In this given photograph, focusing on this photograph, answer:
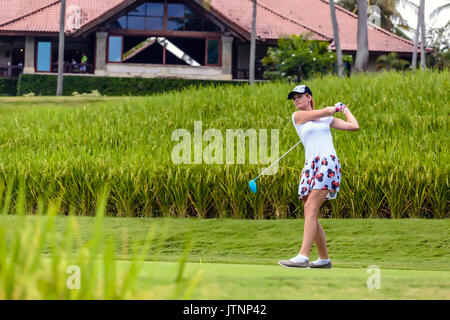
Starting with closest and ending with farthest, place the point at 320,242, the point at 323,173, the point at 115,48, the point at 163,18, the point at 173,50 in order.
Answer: the point at 323,173
the point at 320,242
the point at 115,48
the point at 163,18
the point at 173,50

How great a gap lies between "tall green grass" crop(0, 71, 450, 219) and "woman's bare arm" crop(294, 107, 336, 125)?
15.7 ft

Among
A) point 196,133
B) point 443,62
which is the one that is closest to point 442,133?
point 196,133

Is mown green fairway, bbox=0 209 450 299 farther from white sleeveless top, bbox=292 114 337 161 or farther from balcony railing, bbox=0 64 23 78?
balcony railing, bbox=0 64 23 78

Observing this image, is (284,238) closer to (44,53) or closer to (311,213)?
(311,213)

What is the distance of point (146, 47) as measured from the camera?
37.3 metres

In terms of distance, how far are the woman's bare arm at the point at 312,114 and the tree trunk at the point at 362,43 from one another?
21767 mm

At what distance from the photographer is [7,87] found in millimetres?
36094

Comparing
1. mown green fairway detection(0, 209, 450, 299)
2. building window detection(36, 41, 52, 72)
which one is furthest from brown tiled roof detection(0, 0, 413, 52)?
mown green fairway detection(0, 209, 450, 299)

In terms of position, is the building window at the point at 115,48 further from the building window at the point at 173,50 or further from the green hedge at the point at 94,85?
the green hedge at the point at 94,85

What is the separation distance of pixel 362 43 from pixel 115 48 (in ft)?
47.0

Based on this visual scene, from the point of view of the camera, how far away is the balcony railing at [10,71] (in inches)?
1441

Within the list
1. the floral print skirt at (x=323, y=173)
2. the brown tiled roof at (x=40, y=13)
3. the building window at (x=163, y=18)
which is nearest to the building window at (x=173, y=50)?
→ the building window at (x=163, y=18)

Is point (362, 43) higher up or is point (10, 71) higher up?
point (362, 43)

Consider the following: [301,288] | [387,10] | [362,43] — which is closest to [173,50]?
[362,43]
